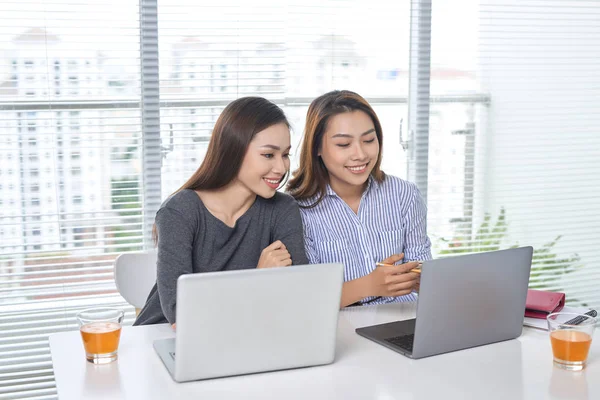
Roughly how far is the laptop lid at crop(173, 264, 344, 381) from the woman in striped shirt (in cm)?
74

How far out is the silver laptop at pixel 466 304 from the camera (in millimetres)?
1484

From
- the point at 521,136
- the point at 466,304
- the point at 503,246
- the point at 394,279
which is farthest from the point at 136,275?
the point at 521,136

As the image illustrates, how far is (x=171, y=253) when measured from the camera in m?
1.83

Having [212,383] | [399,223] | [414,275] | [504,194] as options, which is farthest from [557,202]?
[212,383]

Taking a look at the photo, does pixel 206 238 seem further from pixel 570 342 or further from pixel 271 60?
pixel 271 60

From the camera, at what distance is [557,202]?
3477 millimetres

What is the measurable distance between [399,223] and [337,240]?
22 centimetres

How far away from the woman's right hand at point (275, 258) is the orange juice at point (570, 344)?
2.21 ft

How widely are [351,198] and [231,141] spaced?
0.51 m

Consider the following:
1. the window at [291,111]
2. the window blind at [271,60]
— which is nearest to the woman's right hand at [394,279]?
the window blind at [271,60]

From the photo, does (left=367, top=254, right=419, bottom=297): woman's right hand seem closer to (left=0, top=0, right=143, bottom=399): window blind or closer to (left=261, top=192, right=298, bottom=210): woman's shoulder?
(left=261, top=192, right=298, bottom=210): woman's shoulder

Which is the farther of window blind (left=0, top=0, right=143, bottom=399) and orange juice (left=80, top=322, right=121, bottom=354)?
window blind (left=0, top=0, right=143, bottom=399)

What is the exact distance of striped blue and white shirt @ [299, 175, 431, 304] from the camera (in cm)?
222

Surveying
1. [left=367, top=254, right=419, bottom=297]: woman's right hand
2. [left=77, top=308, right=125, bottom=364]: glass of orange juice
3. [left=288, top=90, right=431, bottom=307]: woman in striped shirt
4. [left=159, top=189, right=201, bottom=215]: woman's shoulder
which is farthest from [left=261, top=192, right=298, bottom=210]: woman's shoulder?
[left=77, top=308, right=125, bottom=364]: glass of orange juice
